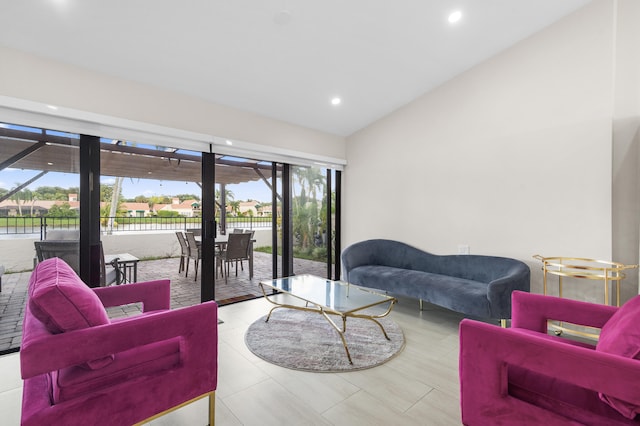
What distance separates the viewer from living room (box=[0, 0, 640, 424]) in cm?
233

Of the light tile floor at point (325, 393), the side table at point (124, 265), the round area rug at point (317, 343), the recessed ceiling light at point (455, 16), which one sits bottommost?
the light tile floor at point (325, 393)

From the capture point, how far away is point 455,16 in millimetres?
2721

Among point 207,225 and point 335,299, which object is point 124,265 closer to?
point 207,225

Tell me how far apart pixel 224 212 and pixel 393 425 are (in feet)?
A: 10.5

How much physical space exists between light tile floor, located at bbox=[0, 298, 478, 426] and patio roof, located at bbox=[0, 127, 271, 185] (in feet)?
5.46

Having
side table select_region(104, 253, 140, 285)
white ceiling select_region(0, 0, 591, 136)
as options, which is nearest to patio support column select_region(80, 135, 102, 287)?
side table select_region(104, 253, 140, 285)

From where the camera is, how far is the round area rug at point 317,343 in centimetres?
240

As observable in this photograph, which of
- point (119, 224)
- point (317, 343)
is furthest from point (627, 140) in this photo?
point (119, 224)

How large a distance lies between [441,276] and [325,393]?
218cm

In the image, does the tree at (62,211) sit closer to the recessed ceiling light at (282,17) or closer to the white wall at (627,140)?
the recessed ceiling light at (282,17)

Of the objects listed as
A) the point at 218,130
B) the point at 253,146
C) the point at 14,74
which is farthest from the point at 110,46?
the point at 253,146

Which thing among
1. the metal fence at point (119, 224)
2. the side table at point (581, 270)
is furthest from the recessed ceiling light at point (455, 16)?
the metal fence at point (119, 224)

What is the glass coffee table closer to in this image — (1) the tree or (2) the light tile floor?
(2) the light tile floor

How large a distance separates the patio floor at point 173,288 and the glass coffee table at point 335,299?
3.70ft
